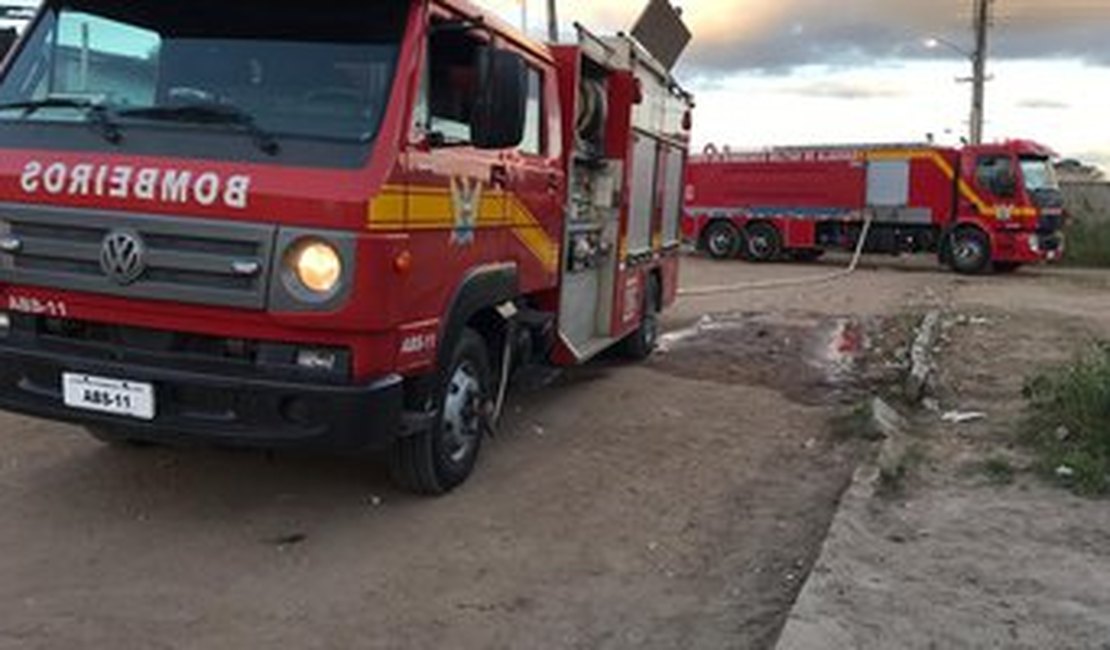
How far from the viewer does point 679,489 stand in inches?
272

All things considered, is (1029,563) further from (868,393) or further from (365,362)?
(868,393)

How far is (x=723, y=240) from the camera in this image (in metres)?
29.1

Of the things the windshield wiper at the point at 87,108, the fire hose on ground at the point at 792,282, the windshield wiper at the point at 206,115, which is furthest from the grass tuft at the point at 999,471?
the fire hose on ground at the point at 792,282

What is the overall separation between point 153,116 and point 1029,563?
4286 mm

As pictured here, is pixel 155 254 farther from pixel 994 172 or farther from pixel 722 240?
pixel 722 240

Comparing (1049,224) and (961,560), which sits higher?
(1049,224)

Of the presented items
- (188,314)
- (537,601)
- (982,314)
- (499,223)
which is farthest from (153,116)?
(982,314)

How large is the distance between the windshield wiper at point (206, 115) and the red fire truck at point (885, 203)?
21.2 m

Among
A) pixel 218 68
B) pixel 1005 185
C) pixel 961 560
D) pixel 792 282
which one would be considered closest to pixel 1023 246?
pixel 1005 185

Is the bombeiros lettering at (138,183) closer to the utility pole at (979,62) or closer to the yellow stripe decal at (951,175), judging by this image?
the yellow stripe decal at (951,175)

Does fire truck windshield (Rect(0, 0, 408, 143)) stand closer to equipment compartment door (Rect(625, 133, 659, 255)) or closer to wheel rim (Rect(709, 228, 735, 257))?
equipment compartment door (Rect(625, 133, 659, 255))

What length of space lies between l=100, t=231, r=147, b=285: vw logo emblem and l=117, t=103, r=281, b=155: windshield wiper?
1.83 feet

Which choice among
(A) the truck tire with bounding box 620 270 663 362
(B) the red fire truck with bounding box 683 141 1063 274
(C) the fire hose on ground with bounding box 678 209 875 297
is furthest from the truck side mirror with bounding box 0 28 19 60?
(B) the red fire truck with bounding box 683 141 1063 274

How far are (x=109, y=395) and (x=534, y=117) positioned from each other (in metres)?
3.05
